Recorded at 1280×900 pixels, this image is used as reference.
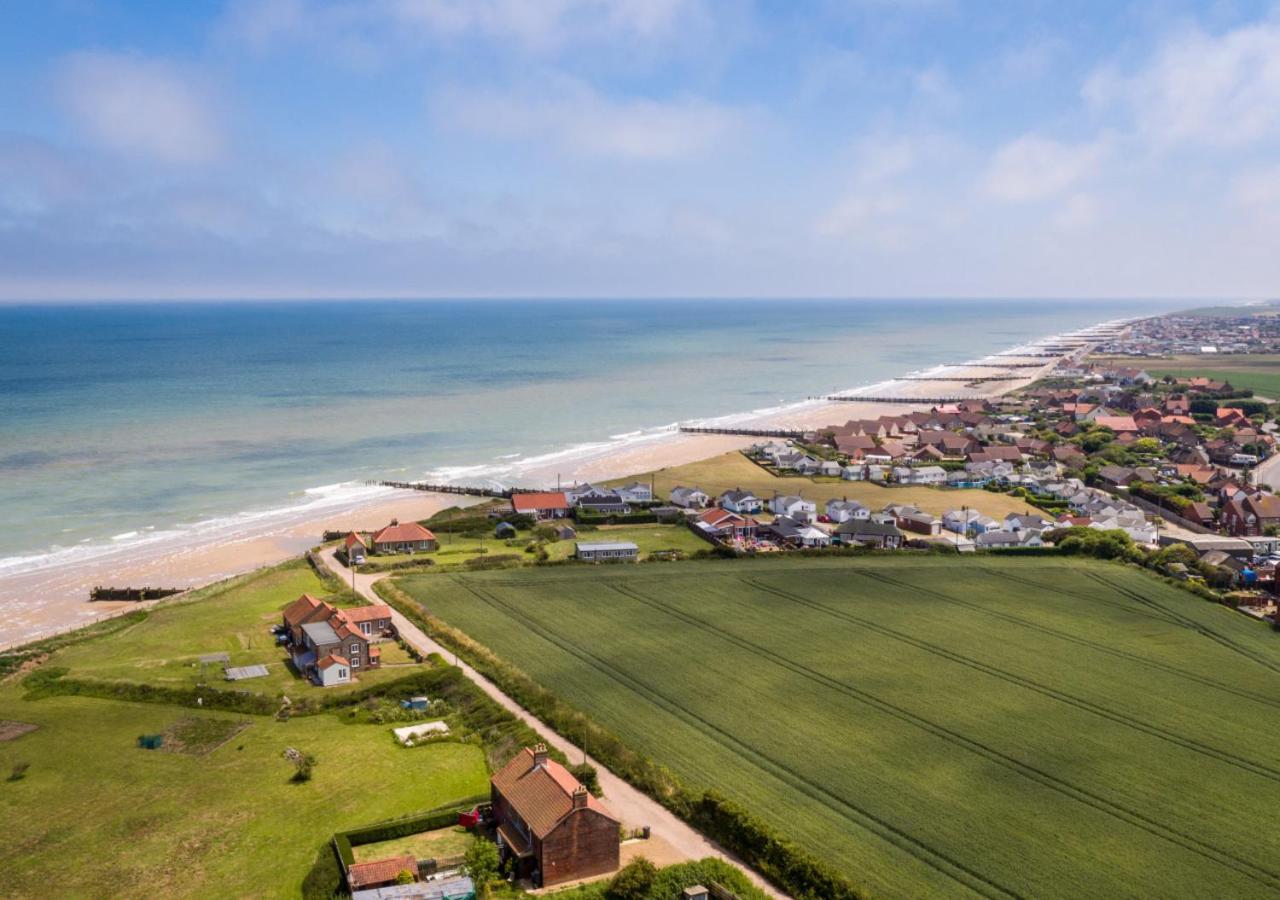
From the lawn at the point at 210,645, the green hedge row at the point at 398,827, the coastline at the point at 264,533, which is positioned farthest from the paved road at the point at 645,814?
the coastline at the point at 264,533

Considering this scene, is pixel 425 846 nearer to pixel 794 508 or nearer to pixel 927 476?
Answer: pixel 794 508

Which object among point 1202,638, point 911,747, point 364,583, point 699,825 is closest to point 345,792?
point 699,825

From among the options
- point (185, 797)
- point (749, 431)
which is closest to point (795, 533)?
point (185, 797)

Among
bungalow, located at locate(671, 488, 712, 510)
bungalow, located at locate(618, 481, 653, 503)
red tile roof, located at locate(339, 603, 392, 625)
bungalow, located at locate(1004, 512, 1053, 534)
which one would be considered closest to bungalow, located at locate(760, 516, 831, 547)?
bungalow, located at locate(671, 488, 712, 510)

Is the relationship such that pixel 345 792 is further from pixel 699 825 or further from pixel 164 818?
pixel 699 825

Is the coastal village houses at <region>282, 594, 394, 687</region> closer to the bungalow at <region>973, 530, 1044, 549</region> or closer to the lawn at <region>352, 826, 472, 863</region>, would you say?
the lawn at <region>352, 826, 472, 863</region>

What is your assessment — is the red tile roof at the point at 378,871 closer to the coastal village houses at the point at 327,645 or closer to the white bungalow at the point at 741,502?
the coastal village houses at the point at 327,645
